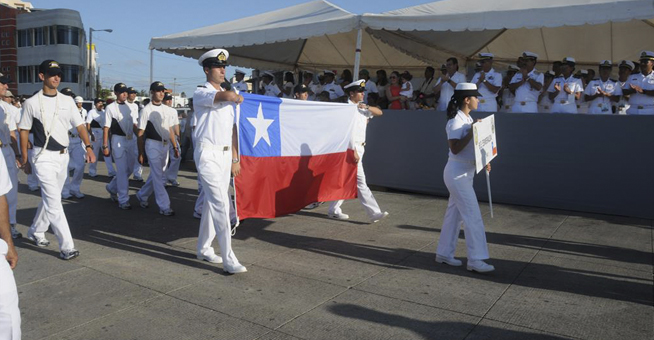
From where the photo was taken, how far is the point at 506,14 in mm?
8539

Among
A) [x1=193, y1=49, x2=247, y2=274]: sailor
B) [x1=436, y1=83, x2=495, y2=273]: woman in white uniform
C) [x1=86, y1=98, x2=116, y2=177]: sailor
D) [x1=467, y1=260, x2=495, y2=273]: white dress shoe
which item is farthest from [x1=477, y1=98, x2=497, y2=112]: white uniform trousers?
[x1=86, y1=98, x2=116, y2=177]: sailor

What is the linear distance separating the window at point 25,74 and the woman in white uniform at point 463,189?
2515 inches

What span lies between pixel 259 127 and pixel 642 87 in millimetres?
6464

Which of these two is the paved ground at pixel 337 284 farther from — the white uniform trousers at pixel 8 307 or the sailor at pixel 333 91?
the sailor at pixel 333 91

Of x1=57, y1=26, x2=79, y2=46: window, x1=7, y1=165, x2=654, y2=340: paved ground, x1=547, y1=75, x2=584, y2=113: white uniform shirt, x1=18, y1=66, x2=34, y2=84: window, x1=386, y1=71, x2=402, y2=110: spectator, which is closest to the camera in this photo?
x1=7, y1=165, x2=654, y2=340: paved ground

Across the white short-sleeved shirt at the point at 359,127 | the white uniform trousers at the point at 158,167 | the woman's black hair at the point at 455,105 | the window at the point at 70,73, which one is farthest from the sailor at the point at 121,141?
the window at the point at 70,73

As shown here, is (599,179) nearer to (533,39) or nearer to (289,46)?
(533,39)

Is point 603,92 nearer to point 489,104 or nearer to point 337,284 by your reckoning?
point 489,104

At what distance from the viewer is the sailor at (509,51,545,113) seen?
9.86m

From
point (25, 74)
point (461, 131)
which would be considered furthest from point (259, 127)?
point (25, 74)

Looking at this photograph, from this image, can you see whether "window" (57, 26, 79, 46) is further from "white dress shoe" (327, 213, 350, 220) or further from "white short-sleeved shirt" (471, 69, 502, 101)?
"white dress shoe" (327, 213, 350, 220)

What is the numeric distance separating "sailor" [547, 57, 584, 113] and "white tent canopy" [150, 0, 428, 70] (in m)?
3.82

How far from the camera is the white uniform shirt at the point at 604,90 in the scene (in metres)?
9.59

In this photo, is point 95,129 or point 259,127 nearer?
point 259,127
